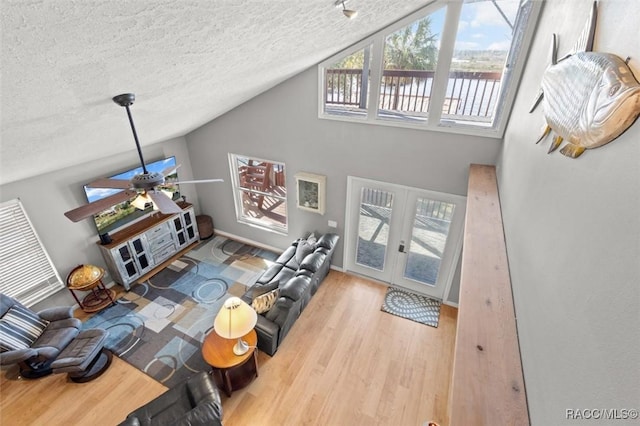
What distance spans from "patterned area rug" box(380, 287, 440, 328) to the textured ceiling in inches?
150

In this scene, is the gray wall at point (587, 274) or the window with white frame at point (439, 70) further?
the window with white frame at point (439, 70)

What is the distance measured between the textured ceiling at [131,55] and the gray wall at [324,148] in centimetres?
103

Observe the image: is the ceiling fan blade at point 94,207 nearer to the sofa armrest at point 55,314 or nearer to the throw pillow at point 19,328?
the throw pillow at point 19,328

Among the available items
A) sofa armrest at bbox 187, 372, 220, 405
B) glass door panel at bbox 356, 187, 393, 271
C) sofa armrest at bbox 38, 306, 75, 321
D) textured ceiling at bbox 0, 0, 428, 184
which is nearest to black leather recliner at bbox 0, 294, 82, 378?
sofa armrest at bbox 38, 306, 75, 321

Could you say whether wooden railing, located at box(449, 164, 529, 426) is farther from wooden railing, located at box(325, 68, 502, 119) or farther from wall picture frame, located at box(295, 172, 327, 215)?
wall picture frame, located at box(295, 172, 327, 215)

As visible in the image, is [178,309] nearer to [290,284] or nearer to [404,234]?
[290,284]

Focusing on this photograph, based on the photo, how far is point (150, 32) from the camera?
1.49m

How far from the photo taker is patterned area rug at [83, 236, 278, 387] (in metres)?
3.86

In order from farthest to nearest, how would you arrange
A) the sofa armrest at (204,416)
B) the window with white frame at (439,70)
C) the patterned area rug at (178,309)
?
the patterned area rug at (178,309) < the window with white frame at (439,70) < the sofa armrest at (204,416)

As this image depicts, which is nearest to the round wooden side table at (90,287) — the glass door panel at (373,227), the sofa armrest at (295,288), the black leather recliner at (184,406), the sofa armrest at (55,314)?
the sofa armrest at (55,314)

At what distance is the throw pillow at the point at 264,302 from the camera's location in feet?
12.2

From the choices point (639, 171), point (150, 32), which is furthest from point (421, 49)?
point (639, 171)

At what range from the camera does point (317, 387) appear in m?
3.55

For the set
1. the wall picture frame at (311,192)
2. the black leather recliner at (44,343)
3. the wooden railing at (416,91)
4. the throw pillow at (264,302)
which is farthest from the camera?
the wall picture frame at (311,192)
